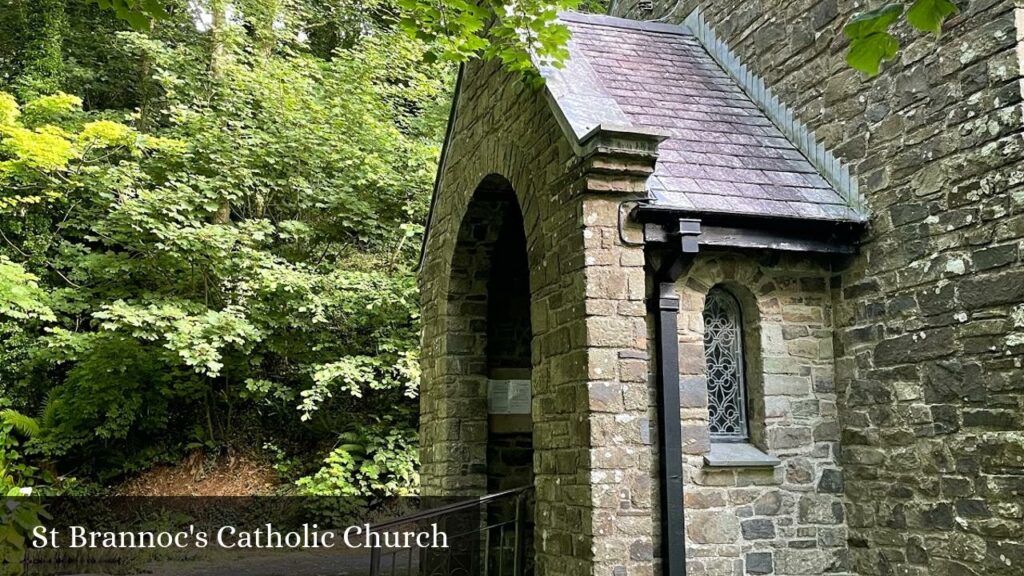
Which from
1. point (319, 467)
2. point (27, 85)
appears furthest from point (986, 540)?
point (27, 85)

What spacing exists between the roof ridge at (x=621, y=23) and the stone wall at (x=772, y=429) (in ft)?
11.5

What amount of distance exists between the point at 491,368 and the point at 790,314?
10.7 ft

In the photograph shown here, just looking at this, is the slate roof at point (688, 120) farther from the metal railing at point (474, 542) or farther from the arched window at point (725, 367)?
the metal railing at point (474, 542)

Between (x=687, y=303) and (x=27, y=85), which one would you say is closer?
Answer: (x=687, y=303)

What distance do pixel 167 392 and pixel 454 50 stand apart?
876 centimetres

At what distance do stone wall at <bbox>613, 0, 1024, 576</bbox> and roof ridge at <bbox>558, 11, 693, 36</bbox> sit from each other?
8.18 feet

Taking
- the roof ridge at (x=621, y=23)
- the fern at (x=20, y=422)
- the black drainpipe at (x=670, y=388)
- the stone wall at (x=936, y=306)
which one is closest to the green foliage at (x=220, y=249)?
the fern at (x=20, y=422)

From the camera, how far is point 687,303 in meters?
5.45

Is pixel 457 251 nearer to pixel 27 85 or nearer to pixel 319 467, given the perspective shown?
pixel 319 467

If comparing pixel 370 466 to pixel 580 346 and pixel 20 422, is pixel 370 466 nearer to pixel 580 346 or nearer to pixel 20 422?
pixel 20 422

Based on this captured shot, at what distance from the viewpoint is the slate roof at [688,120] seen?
5316 millimetres

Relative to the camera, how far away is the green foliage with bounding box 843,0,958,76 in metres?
1.93

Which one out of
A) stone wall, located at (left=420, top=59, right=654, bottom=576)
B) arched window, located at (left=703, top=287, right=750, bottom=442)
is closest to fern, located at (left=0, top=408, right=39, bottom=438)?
stone wall, located at (left=420, top=59, right=654, bottom=576)

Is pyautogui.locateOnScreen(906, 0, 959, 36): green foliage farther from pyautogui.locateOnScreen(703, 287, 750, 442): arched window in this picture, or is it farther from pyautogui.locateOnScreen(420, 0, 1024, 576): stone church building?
pyautogui.locateOnScreen(703, 287, 750, 442): arched window
